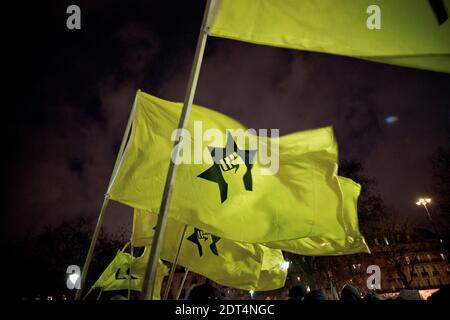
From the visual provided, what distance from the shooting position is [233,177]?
5145 mm

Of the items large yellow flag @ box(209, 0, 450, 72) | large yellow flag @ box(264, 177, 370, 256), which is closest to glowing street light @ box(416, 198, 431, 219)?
large yellow flag @ box(264, 177, 370, 256)

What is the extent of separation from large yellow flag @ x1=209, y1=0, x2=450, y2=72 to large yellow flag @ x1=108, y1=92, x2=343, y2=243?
194 centimetres

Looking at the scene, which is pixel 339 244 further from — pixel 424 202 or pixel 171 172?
pixel 424 202

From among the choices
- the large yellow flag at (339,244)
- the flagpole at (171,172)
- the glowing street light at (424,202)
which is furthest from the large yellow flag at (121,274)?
the glowing street light at (424,202)

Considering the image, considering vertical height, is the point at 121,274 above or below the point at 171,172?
below

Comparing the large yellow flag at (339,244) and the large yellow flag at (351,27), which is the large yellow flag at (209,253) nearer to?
the large yellow flag at (339,244)

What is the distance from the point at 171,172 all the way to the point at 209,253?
494cm

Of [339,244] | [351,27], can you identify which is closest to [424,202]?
[339,244]

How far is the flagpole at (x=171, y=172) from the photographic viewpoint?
97.6 inches

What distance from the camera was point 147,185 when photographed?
16.5 ft

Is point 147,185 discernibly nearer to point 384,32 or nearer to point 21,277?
point 384,32

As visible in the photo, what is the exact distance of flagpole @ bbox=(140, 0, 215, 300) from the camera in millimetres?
2479

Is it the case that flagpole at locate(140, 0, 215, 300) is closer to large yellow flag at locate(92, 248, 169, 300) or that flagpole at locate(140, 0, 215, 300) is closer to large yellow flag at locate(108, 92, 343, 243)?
large yellow flag at locate(108, 92, 343, 243)
